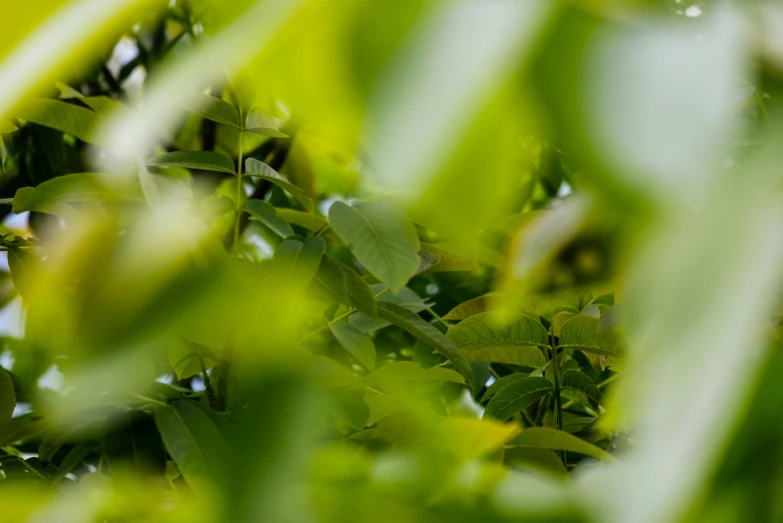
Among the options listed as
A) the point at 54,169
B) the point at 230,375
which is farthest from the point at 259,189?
the point at 230,375

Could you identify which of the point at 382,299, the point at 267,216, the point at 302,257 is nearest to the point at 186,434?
the point at 302,257

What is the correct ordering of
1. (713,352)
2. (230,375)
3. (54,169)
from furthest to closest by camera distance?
(54,169)
(230,375)
(713,352)

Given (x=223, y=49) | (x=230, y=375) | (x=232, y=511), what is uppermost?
(x=223, y=49)

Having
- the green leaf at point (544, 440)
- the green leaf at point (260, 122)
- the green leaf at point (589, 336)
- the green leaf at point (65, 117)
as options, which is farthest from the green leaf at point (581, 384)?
the green leaf at point (65, 117)

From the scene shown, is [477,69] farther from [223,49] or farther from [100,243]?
[100,243]

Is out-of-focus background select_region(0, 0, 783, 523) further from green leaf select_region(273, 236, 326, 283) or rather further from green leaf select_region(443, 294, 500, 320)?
green leaf select_region(443, 294, 500, 320)

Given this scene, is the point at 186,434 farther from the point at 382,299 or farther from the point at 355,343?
the point at 382,299

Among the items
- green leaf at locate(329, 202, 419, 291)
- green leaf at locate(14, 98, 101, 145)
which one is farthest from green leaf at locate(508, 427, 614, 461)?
green leaf at locate(14, 98, 101, 145)
